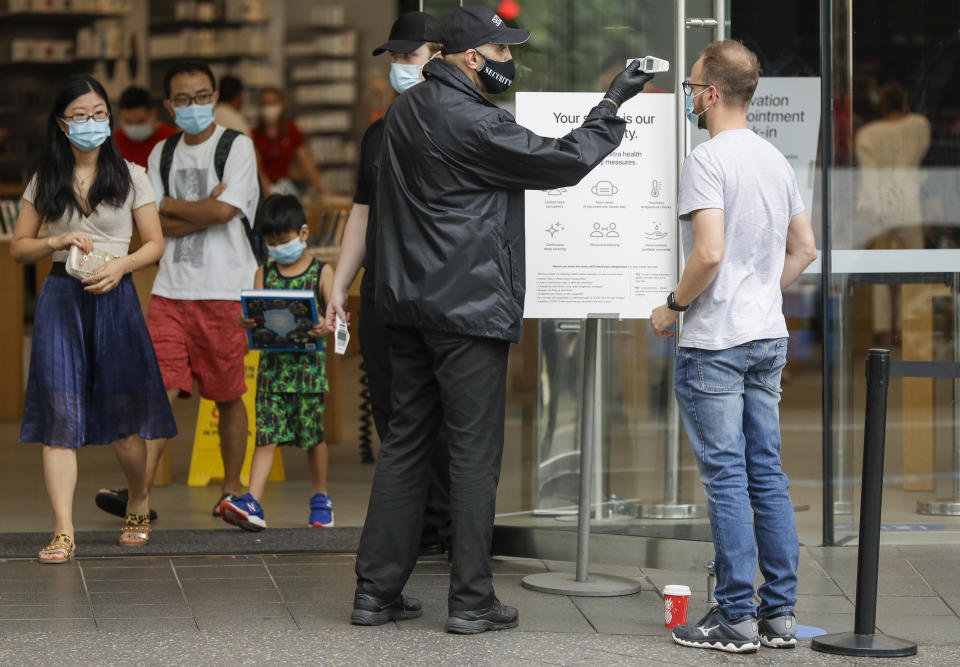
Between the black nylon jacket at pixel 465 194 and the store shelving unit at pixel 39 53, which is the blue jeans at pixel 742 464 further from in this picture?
the store shelving unit at pixel 39 53

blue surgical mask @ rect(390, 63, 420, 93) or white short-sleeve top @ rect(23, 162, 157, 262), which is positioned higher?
blue surgical mask @ rect(390, 63, 420, 93)

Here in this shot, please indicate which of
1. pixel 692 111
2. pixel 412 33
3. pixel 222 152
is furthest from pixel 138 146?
pixel 692 111

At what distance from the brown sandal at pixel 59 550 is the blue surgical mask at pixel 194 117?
181cm

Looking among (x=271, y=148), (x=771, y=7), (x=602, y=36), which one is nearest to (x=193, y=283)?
(x=602, y=36)

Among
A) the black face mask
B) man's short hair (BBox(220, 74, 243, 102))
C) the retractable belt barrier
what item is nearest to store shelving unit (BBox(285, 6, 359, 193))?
man's short hair (BBox(220, 74, 243, 102))

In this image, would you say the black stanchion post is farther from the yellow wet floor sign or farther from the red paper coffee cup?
the yellow wet floor sign

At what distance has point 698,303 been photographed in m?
4.35

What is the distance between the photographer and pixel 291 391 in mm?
6129

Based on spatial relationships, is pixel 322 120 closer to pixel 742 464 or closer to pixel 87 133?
pixel 87 133

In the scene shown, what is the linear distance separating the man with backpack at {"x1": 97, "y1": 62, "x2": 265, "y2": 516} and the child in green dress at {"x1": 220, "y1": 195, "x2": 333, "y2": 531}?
0.21 meters

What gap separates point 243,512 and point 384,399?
836 millimetres

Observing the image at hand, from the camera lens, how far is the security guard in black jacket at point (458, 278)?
4391 mm

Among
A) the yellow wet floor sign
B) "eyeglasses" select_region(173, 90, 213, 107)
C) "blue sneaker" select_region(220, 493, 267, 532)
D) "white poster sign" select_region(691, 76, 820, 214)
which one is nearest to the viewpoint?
"blue sneaker" select_region(220, 493, 267, 532)

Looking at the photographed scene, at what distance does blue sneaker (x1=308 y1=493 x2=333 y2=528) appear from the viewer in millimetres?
6164
